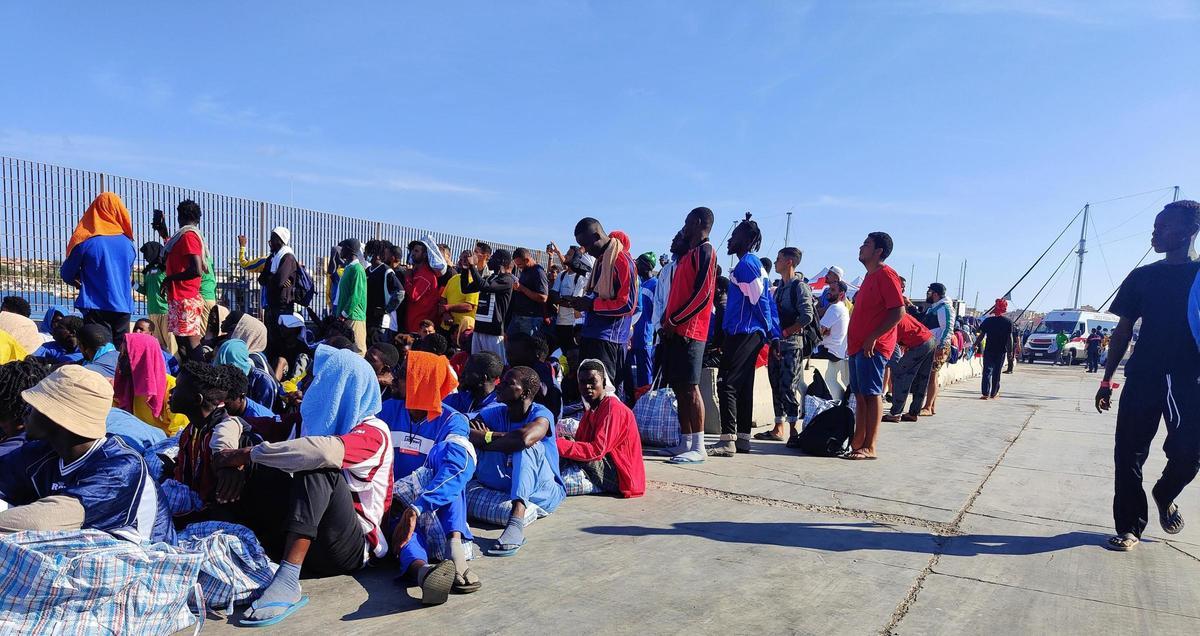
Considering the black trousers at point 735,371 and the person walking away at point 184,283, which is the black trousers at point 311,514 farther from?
the person walking away at point 184,283

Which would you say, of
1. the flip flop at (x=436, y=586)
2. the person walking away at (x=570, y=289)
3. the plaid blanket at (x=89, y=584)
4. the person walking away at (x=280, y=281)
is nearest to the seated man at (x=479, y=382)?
the flip flop at (x=436, y=586)

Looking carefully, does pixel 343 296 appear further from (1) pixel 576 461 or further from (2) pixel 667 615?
(2) pixel 667 615

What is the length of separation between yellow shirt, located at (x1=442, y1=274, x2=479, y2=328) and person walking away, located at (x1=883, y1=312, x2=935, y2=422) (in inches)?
206

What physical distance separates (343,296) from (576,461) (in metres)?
4.88

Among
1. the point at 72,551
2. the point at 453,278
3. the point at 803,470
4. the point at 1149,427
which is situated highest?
the point at 453,278

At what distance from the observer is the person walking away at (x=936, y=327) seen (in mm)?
10195

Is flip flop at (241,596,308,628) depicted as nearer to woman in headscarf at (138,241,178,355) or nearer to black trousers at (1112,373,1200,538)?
black trousers at (1112,373,1200,538)


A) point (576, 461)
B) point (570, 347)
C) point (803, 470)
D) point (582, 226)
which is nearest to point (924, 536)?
point (803, 470)

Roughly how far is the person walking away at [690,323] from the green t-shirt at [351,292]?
13.8ft

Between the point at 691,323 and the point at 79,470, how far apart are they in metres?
4.24

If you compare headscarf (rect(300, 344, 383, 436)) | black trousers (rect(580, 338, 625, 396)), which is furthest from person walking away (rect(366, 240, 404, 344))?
headscarf (rect(300, 344, 383, 436))

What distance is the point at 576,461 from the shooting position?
4.95 metres

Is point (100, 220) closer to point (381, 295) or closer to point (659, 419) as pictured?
point (381, 295)

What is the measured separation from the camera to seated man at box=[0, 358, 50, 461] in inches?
125
